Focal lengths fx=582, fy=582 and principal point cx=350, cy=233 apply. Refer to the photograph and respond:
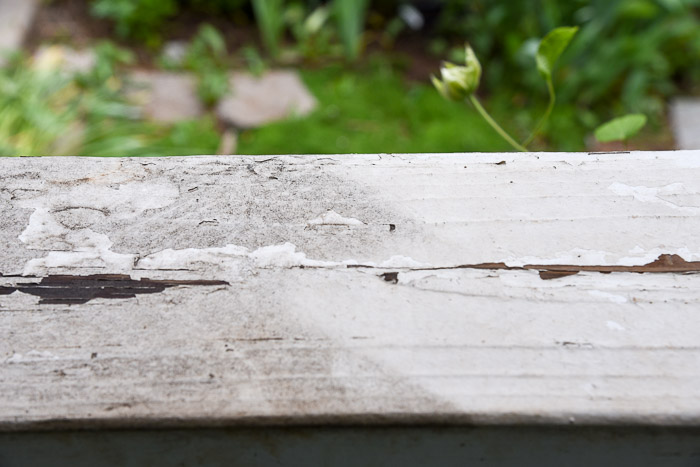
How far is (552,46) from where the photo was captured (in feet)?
2.35

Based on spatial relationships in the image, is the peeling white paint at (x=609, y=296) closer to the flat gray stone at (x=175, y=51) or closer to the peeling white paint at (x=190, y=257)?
the peeling white paint at (x=190, y=257)

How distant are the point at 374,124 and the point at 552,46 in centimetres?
203

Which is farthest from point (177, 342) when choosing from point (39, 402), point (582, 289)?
point (582, 289)

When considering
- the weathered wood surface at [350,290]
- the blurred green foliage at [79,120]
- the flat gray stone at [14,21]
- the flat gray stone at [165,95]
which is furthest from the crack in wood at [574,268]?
the flat gray stone at [14,21]

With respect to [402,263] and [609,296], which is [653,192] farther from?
[402,263]

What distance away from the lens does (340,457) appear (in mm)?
440

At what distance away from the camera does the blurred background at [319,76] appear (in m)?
2.56

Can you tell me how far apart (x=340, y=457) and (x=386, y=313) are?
0.11m

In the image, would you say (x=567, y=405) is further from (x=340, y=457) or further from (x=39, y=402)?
(x=39, y=402)

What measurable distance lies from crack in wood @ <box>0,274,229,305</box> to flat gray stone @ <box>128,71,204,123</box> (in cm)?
239

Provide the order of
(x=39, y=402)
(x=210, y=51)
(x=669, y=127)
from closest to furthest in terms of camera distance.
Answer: (x=39, y=402) < (x=669, y=127) < (x=210, y=51)

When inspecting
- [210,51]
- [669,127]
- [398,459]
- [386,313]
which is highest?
[210,51]

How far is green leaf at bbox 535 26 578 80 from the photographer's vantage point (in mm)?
694

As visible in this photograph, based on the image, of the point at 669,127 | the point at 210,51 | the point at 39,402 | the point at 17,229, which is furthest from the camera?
the point at 210,51
